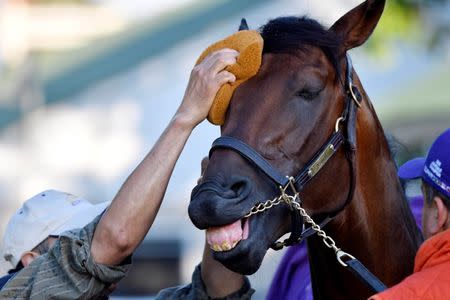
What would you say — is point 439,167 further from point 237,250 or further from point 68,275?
point 68,275

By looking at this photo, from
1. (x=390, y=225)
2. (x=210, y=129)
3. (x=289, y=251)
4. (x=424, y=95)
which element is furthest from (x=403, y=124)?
(x=390, y=225)

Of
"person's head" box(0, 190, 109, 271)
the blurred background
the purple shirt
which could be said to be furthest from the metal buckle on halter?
the blurred background

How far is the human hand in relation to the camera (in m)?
3.35

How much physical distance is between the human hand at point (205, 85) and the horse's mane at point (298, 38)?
0.56 ft

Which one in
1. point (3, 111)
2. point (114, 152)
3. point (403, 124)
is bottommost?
point (403, 124)

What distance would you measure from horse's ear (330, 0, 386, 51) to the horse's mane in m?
0.05

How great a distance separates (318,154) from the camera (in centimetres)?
340

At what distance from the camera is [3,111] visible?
34.2ft

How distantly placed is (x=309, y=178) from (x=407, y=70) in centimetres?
719

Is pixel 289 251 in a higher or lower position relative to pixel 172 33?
lower

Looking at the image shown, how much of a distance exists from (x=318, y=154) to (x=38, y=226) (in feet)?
3.74

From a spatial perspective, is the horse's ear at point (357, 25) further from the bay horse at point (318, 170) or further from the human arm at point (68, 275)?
the human arm at point (68, 275)

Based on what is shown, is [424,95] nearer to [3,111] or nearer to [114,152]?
[114,152]

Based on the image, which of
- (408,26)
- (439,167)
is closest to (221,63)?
(439,167)
